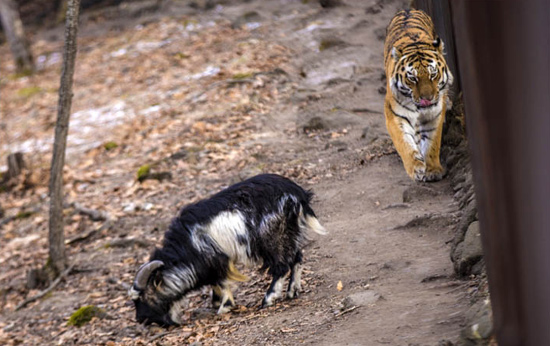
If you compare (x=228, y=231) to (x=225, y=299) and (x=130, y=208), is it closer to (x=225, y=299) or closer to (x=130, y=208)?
(x=225, y=299)

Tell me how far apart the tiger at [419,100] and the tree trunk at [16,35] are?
15.5 meters

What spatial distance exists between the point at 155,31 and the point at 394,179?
47.5ft

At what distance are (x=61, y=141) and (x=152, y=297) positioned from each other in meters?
3.32

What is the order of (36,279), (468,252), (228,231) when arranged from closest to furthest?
(468,252), (228,231), (36,279)

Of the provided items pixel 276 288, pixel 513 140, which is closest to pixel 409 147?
pixel 276 288

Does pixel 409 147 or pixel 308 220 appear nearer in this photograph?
pixel 308 220

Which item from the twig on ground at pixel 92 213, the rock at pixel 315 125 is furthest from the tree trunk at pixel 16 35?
the rock at pixel 315 125

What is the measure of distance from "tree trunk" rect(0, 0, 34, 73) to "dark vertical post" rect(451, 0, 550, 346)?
2023 cm

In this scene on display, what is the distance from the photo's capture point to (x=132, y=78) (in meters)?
17.8

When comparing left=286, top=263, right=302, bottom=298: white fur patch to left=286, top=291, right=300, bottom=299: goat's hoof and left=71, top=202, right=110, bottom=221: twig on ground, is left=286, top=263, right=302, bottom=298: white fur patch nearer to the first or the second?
left=286, top=291, right=300, bottom=299: goat's hoof

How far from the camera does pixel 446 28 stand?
817 cm

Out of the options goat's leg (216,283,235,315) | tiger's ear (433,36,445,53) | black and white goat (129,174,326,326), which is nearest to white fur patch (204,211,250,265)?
black and white goat (129,174,326,326)

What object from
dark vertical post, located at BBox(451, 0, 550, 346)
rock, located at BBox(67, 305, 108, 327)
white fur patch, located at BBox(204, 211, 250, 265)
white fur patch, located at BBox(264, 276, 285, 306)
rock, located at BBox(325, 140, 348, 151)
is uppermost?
dark vertical post, located at BBox(451, 0, 550, 346)

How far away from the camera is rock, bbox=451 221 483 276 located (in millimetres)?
5172
